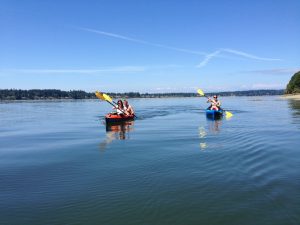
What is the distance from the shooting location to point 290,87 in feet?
449

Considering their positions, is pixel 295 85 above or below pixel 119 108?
above

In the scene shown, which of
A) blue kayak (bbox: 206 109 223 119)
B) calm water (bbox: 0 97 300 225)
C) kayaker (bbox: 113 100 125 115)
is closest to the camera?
calm water (bbox: 0 97 300 225)

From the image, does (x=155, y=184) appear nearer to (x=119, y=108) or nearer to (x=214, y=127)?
(x=214, y=127)

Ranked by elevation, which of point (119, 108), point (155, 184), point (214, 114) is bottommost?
point (155, 184)

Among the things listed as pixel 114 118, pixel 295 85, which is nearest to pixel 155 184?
pixel 114 118

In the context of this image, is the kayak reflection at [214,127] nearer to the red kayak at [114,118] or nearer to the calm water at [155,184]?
the calm water at [155,184]

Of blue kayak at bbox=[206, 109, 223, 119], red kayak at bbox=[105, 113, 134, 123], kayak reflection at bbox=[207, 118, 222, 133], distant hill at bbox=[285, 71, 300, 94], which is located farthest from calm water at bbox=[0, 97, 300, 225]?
distant hill at bbox=[285, 71, 300, 94]

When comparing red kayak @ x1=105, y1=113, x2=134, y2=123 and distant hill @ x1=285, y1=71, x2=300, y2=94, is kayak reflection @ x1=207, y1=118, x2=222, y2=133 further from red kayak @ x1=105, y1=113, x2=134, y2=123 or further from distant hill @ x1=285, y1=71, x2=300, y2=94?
distant hill @ x1=285, y1=71, x2=300, y2=94

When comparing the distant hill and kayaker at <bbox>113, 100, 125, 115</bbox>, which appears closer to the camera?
kayaker at <bbox>113, 100, 125, 115</bbox>

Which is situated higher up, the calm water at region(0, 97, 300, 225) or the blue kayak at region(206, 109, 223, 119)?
the blue kayak at region(206, 109, 223, 119)

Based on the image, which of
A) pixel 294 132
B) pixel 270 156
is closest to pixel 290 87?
pixel 294 132

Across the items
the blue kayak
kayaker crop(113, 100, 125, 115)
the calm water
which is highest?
kayaker crop(113, 100, 125, 115)

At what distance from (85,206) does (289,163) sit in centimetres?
775

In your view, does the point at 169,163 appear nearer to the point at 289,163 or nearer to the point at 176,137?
the point at 289,163
